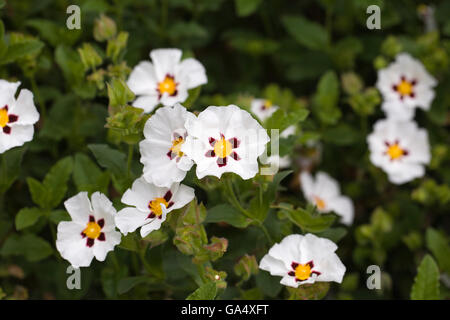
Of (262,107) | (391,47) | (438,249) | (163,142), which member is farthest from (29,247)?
(391,47)

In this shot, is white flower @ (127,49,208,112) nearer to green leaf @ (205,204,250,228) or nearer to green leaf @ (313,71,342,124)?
green leaf @ (205,204,250,228)

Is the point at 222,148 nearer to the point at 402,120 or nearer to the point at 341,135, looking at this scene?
the point at 341,135

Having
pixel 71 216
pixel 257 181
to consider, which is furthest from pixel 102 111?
pixel 257 181

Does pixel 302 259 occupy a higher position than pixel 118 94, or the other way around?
pixel 118 94

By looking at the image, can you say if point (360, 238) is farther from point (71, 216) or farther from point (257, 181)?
point (71, 216)

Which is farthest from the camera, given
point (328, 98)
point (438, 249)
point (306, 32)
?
point (306, 32)

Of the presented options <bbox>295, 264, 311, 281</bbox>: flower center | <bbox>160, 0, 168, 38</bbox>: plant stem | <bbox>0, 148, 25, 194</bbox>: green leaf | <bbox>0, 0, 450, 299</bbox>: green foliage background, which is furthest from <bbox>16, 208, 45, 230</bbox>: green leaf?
<bbox>160, 0, 168, 38</bbox>: plant stem

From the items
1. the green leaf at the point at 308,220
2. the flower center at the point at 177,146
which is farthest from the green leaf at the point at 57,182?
the green leaf at the point at 308,220
